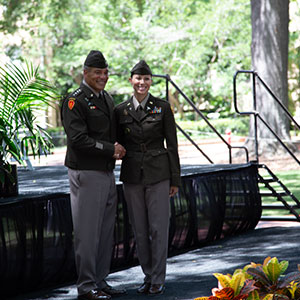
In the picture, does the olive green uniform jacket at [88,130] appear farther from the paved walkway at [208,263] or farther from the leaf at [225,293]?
the leaf at [225,293]

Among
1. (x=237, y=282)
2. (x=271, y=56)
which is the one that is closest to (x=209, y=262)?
(x=237, y=282)

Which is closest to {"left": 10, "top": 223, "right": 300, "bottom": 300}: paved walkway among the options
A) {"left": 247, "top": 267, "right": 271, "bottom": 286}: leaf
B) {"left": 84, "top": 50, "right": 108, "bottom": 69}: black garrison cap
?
{"left": 84, "top": 50, "right": 108, "bottom": 69}: black garrison cap

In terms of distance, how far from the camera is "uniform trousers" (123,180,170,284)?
Result: 4953mm

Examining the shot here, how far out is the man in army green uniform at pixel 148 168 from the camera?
4938 millimetres

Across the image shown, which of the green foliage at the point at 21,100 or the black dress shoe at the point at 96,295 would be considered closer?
the black dress shoe at the point at 96,295

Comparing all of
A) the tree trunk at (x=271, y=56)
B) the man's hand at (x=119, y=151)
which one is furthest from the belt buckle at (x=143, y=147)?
the tree trunk at (x=271, y=56)

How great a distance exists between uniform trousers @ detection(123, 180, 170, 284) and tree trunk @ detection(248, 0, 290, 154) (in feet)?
37.9

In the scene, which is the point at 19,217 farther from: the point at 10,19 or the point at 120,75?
the point at 120,75

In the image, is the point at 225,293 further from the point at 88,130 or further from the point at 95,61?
the point at 95,61

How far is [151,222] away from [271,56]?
40.1ft

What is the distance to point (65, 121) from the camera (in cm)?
473

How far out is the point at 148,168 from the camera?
4.92 meters

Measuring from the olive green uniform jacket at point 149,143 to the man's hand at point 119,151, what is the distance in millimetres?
158

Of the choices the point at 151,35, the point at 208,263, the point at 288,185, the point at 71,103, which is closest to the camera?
the point at 71,103
